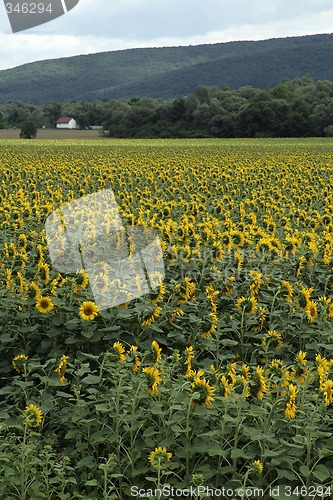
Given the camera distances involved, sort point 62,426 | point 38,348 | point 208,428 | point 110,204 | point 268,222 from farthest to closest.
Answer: point 110,204, point 268,222, point 38,348, point 62,426, point 208,428

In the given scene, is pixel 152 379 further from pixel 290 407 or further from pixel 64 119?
pixel 64 119

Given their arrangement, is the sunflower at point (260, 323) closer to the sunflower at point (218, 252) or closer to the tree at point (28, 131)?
the sunflower at point (218, 252)

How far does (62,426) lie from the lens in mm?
5090

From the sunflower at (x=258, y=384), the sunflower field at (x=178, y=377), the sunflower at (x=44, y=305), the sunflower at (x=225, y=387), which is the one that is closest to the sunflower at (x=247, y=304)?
the sunflower field at (x=178, y=377)

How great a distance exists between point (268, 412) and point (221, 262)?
3.42 m

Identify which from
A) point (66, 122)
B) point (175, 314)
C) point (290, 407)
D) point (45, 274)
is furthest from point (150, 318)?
point (66, 122)

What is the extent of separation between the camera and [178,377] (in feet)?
17.0

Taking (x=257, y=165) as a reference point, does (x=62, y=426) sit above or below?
above

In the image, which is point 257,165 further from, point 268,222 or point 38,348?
point 38,348

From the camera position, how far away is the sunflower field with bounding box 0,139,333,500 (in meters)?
4.04

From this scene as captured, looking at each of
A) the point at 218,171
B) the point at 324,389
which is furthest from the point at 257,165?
the point at 324,389

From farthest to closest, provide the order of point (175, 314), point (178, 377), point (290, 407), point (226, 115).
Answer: point (226, 115) < point (175, 314) < point (178, 377) < point (290, 407)

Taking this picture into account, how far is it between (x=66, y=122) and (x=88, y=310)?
9411 centimetres

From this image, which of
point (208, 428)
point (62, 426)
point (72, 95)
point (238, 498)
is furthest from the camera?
point (72, 95)
